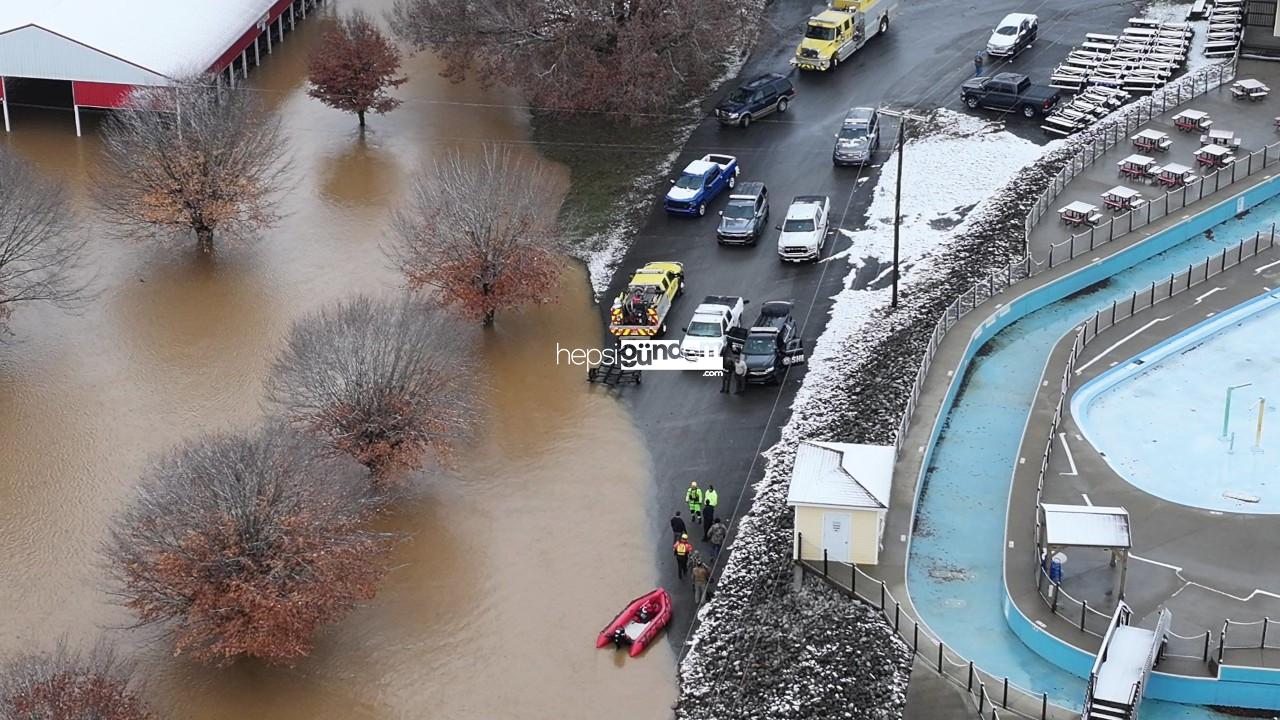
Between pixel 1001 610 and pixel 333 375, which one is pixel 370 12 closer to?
pixel 333 375

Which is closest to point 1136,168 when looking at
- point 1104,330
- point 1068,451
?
point 1104,330

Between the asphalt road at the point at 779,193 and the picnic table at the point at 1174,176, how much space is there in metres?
5.63

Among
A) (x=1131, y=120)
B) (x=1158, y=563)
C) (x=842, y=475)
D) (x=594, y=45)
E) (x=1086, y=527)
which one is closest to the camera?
(x=1086, y=527)

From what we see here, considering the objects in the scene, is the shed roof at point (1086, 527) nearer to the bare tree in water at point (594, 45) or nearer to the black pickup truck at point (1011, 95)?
the black pickup truck at point (1011, 95)

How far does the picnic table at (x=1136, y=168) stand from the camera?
57.0 m

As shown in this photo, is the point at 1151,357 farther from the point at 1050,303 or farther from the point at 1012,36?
the point at 1012,36

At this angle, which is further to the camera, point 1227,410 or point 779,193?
point 779,193

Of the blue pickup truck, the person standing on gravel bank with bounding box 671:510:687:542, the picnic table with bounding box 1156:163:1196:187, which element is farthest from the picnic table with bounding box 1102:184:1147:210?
the person standing on gravel bank with bounding box 671:510:687:542

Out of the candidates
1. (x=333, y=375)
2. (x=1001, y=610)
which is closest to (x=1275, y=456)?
(x=1001, y=610)

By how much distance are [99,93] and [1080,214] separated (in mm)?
36812

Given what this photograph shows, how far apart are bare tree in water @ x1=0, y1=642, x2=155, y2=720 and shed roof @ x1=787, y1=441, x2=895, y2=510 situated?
15.4 metres

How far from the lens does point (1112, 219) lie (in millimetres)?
54312

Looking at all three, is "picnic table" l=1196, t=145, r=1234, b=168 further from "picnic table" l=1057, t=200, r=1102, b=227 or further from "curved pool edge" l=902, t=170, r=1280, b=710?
"picnic table" l=1057, t=200, r=1102, b=227

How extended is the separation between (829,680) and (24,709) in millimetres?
16601
